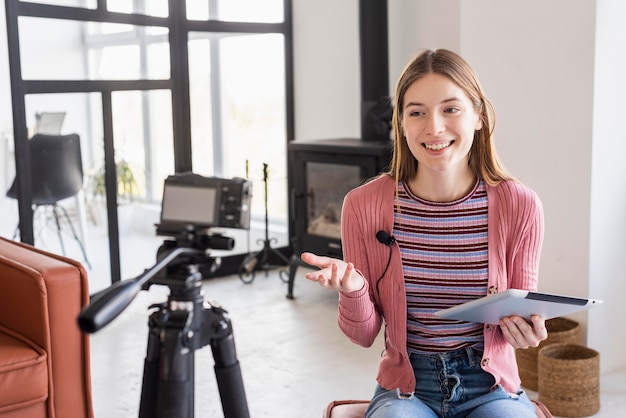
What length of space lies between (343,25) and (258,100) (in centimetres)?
67

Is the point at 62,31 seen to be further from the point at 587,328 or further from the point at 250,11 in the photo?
the point at 587,328

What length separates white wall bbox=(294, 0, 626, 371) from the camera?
2.82 m

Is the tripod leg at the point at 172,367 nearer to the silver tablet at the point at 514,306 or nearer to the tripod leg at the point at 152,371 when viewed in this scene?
the tripod leg at the point at 152,371

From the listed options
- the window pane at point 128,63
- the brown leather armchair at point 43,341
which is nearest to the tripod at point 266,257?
the window pane at point 128,63

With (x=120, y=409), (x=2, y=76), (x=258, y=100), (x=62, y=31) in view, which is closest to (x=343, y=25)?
(x=258, y=100)

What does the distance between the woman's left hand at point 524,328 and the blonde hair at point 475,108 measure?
1.00 ft

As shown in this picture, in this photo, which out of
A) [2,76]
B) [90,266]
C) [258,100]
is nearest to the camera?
[2,76]

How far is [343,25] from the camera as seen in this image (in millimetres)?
4410

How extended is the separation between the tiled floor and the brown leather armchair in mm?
507

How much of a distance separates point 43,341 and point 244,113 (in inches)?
103

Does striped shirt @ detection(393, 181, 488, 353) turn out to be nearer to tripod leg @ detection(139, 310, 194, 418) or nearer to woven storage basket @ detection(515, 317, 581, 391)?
tripod leg @ detection(139, 310, 194, 418)

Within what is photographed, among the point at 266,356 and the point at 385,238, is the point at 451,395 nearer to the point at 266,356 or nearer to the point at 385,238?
the point at 385,238

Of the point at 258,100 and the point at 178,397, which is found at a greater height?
the point at 258,100

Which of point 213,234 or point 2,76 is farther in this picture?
point 2,76
